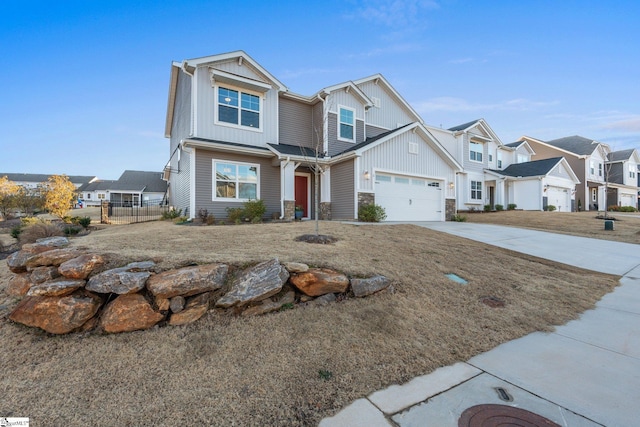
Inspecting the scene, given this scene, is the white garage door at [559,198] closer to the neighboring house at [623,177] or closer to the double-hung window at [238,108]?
the neighboring house at [623,177]

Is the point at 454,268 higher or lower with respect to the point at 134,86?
lower

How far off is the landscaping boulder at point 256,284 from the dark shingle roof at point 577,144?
119 feet

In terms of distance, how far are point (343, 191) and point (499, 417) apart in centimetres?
1091

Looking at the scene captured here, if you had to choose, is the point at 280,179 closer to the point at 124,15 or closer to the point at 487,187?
the point at 124,15

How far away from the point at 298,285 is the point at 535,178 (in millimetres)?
25019

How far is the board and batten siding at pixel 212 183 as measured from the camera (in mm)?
10883

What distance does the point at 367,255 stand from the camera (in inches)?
212

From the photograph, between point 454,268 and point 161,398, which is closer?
point 161,398

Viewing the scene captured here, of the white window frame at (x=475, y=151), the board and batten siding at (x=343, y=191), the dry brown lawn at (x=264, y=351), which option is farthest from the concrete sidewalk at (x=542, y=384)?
the white window frame at (x=475, y=151)

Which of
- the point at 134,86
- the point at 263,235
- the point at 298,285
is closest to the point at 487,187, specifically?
the point at 263,235

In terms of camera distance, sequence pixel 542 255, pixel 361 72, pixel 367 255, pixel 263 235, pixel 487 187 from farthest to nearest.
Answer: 1. pixel 487 187
2. pixel 361 72
3. pixel 542 255
4. pixel 263 235
5. pixel 367 255

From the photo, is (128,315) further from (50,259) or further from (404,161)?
(404,161)

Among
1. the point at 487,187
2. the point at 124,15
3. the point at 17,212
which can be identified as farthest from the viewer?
the point at 487,187

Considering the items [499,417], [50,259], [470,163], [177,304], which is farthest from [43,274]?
[470,163]
